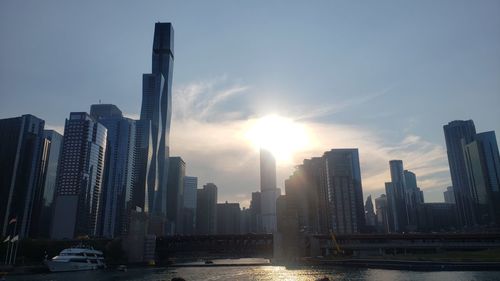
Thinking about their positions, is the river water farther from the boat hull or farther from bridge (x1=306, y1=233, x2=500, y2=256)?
bridge (x1=306, y1=233, x2=500, y2=256)

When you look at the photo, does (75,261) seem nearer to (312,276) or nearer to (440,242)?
(312,276)

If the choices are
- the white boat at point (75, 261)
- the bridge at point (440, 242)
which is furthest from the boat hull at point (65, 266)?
the bridge at point (440, 242)

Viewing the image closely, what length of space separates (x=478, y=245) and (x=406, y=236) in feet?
100

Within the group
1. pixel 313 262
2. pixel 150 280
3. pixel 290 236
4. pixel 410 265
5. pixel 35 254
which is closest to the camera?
pixel 150 280

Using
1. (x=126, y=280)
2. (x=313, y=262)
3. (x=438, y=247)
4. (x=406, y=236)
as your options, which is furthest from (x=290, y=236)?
(x=126, y=280)

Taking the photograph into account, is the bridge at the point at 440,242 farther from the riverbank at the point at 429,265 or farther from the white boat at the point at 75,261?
the white boat at the point at 75,261

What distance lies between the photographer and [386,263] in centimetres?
13000

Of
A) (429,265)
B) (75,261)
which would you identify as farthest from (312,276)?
(75,261)

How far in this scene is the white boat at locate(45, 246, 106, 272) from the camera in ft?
442

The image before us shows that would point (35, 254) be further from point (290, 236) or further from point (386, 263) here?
point (386, 263)

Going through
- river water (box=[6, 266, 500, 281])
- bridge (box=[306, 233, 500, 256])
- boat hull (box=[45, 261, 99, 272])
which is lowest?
river water (box=[6, 266, 500, 281])

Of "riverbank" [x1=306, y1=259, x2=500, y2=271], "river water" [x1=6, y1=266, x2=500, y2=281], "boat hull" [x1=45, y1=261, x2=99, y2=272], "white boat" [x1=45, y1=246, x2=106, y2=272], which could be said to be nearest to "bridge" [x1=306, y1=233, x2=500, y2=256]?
"riverbank" [x1=306, y1=259, x2=500, y2=271]

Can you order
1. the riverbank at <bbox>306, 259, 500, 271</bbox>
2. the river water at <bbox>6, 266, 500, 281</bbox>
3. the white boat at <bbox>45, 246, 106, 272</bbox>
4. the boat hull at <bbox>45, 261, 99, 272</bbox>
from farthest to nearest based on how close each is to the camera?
the white boat at <bbox>45, 246, 106, 272</bbox>
the boat hull at <bbox>45, 261, 99, 272</bbox>
the riverbank at <bbox>306, 259, 500, 271</bbox>
the river water at <bbox>6, 266, 500, 281</bbox>

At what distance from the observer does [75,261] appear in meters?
142
